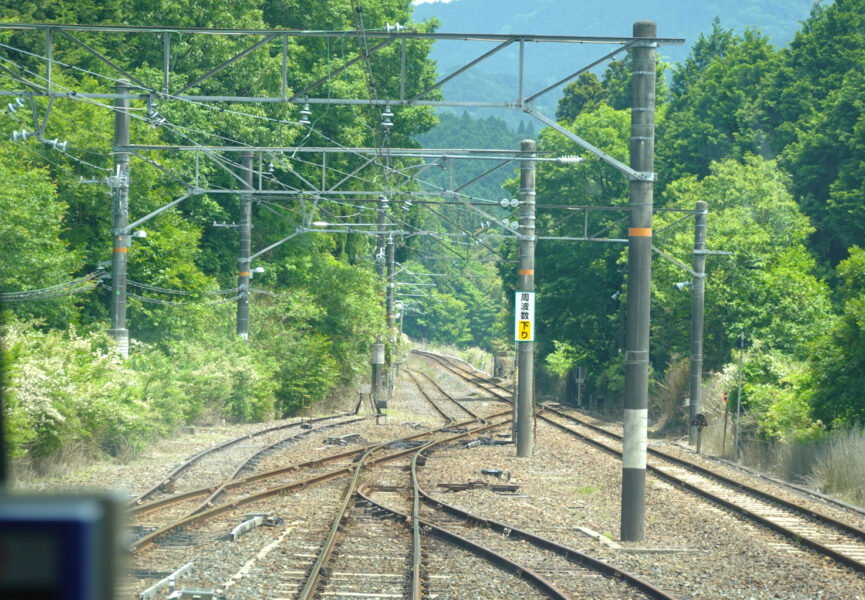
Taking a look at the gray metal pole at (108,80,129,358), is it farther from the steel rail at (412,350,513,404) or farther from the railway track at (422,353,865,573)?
the steel rail at (412,350,513,404)

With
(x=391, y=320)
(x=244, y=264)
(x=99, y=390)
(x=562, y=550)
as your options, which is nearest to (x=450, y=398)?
(x=391, y=320)

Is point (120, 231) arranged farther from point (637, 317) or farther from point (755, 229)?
point (755, 229)

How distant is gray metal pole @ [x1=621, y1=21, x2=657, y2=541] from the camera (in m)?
15.0

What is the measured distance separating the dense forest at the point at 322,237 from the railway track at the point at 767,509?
3.40 meters

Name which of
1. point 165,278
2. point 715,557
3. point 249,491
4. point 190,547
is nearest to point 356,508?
point 249,491

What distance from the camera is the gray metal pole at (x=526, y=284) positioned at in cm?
2586

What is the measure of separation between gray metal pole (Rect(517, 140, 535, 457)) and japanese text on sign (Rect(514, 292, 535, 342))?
11.0 inches

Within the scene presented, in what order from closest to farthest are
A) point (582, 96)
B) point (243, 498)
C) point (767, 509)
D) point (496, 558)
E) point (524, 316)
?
1. point (496, 558)
2. point (243, 498)
3. point (767, 509)
4. point (524, 316)
5. point (582, 96)

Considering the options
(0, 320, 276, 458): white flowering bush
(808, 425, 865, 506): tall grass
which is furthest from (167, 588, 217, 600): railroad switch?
(808, 425, 865, 506): tall grass

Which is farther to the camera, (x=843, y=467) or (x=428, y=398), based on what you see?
(x=428, y=398)

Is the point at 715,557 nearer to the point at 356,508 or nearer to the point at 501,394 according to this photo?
the point at 356,508

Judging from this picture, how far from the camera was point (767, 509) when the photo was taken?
1881cm

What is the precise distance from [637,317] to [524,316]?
431 inches

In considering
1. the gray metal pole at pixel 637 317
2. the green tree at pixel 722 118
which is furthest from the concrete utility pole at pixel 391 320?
the gray metal pole at pixel 637 317
